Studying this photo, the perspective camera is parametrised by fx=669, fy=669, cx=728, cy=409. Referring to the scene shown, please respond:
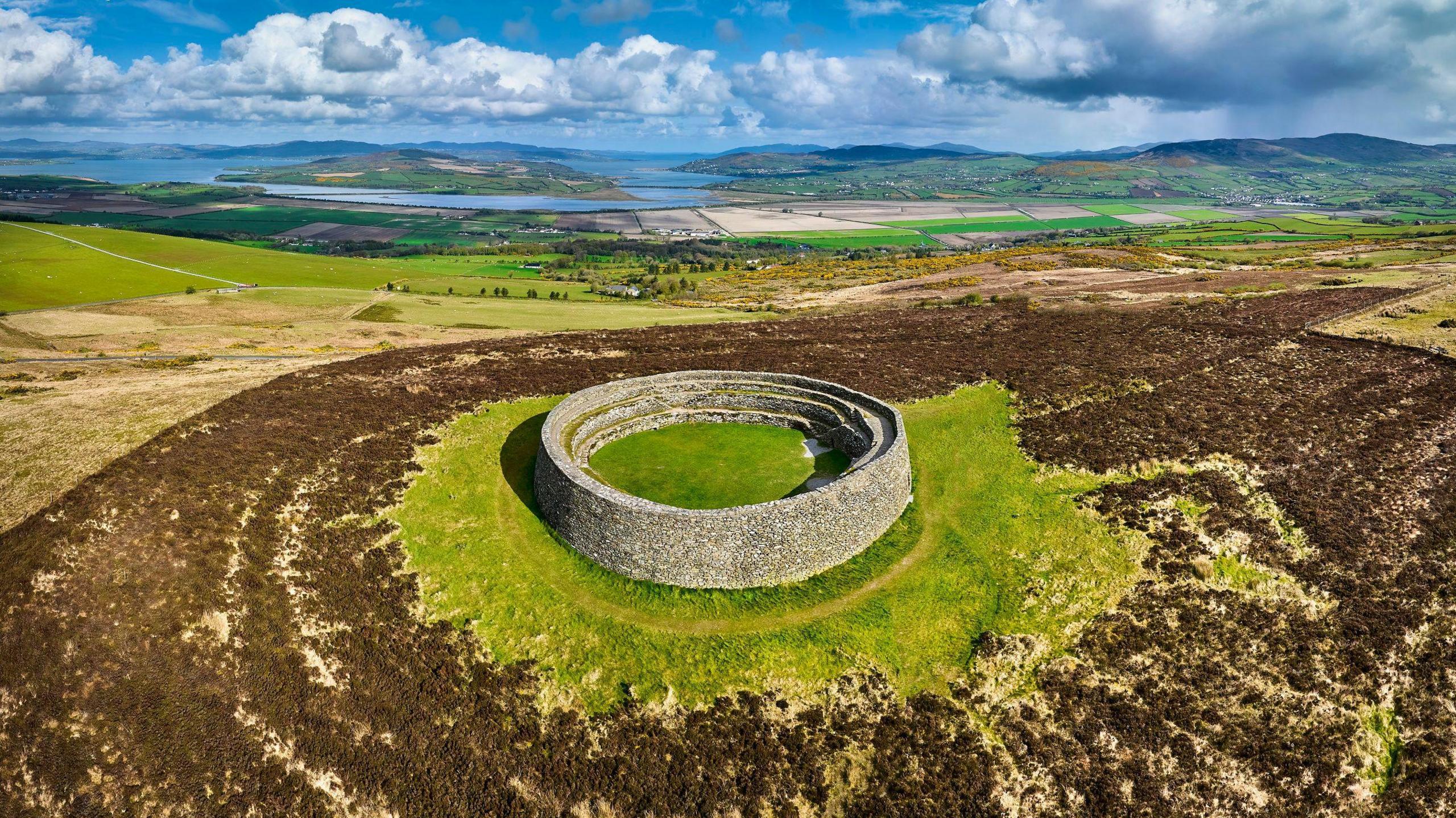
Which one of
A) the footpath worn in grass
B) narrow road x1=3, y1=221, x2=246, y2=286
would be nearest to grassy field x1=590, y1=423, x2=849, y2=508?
the footpath worn in grass

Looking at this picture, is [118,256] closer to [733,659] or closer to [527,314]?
[527,314]

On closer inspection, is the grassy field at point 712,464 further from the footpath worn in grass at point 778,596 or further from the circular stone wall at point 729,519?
the footpath worn in grass at point 778,596

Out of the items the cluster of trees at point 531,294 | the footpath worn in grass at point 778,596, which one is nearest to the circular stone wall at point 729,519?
the footpath worn in grass at point 778,596

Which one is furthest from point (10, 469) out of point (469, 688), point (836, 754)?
point (836, 754)

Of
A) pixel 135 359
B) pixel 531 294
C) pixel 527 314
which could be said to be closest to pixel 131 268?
pixel 531 294

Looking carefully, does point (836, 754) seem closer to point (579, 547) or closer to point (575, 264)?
point (579, 547)

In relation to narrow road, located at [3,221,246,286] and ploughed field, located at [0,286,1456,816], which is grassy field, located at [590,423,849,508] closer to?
ploughed field, located at [0,286,1456,816]
